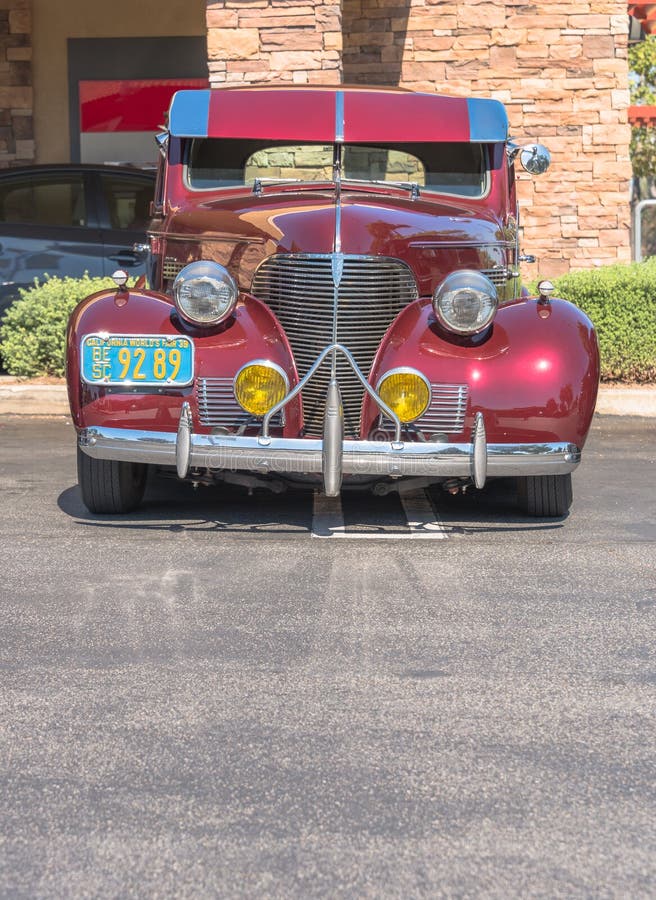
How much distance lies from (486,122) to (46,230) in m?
4.54

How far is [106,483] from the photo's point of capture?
5871 millimetres

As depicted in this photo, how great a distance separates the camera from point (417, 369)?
215 inches

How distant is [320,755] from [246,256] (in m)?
3.18

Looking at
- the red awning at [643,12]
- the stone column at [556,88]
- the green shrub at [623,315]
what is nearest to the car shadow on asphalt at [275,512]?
the green shrub at [623,315]

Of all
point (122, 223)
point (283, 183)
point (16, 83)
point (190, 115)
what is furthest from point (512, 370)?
point (16, 83)

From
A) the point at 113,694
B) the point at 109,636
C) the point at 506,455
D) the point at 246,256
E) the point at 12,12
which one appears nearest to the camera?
the point at 113,694

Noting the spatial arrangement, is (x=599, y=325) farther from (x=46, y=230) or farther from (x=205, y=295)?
(x=205, y=295)

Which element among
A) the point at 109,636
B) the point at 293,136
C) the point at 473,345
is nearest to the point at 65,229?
the point at 293,136

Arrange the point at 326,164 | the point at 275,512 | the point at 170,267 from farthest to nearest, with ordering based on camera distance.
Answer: the point at 326,164
the point at 170,267
the point at 275,512

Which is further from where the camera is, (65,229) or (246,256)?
(65,229)

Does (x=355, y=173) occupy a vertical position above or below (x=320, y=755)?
above

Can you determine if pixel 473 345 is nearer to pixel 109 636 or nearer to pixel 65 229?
pixel 109 636

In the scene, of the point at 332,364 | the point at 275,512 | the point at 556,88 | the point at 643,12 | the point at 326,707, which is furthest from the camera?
the point at 643,12

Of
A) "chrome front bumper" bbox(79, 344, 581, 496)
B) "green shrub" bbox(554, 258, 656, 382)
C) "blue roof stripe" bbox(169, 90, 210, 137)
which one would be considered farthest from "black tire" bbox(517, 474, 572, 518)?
"green shrub" bbox(554, 258, 656, 382)
